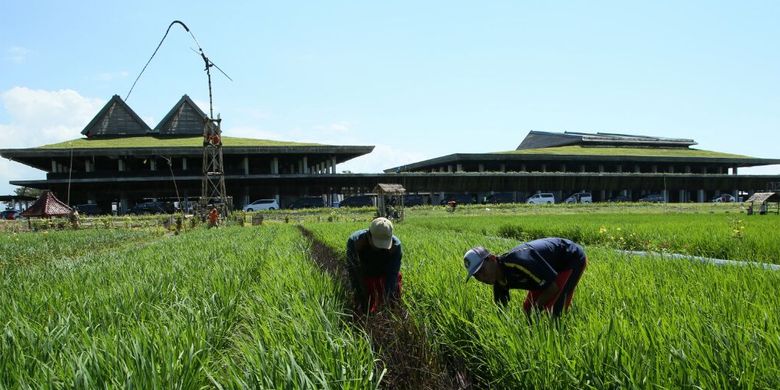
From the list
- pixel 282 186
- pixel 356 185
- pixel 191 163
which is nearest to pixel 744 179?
pixel 356 185

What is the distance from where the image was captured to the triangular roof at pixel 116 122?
5412 cm

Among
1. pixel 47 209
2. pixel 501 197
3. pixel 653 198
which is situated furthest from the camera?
pixel 653 198

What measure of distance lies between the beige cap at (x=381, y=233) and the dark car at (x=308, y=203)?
3761 centimetres

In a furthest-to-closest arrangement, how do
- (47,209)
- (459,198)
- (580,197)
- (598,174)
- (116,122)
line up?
(116,122) → (598,174) → (580,197) → (459,198) → (47,209)

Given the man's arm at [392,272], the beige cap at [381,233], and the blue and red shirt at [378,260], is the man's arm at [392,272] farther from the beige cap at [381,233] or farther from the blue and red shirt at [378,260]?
the beige cap at [381,233]

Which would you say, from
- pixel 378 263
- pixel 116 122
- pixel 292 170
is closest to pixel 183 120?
pixel 116 122

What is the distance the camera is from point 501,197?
49.5 m

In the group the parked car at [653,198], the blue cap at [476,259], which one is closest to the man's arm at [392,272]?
the blue cap at [476,259]

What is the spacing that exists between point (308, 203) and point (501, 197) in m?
17.5

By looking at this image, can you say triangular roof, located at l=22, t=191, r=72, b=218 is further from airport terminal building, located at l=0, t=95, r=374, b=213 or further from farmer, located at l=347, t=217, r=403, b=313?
farmer, located at l=347, t=217, r=403, b=313

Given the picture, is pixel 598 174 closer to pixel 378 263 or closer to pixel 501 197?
pixel 501 197

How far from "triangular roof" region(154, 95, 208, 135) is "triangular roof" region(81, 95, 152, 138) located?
223 centimetres

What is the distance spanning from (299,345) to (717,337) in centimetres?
219

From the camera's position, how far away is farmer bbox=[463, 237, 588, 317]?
346 cm
